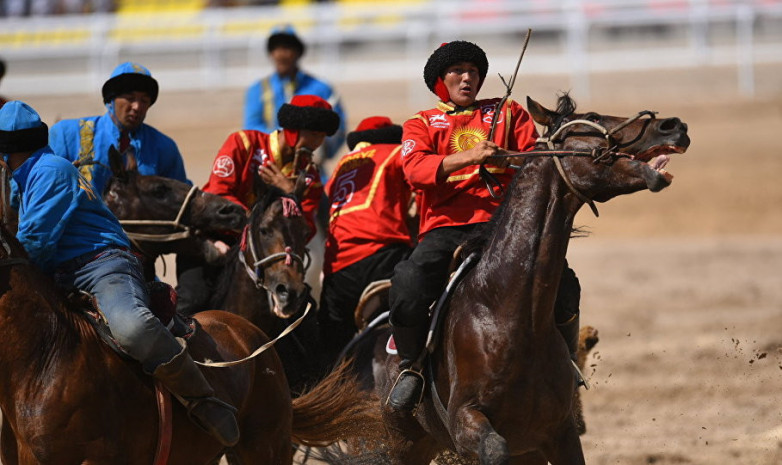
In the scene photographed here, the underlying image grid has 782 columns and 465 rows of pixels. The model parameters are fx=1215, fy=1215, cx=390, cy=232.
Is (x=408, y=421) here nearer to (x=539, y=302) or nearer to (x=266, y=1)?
(x=539, y=302)

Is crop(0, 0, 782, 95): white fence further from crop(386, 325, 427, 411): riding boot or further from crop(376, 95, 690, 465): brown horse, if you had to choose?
crop(376, 95, 690, 465): brown horse

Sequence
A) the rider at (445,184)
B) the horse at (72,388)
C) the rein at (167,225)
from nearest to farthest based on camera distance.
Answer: the horse at (72,388)
the rider at (445,184)
the rein at (167,225)

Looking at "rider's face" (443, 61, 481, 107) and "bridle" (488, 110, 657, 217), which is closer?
"bridle" (488, 110, 657, 217)

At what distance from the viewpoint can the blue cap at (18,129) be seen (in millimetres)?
5156

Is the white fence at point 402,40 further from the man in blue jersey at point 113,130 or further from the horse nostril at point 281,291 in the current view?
the horse nostril at point 281,291

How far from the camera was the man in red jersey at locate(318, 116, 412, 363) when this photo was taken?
7395mm

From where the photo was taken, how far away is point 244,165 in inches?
294

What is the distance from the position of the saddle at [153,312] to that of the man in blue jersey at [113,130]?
153 centimetres

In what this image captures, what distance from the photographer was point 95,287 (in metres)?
5.27

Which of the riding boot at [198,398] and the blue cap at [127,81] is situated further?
the blue cap at [127,81]

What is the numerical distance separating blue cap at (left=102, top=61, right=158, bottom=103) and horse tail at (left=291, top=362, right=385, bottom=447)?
2000 mm

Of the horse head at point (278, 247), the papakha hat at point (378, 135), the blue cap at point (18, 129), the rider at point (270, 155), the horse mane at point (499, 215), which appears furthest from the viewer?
the papakha hat at point (378, 135)

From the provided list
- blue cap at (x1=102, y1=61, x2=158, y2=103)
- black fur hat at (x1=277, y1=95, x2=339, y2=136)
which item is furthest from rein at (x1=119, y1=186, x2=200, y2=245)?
black fur hat at (x1=277, y1=95, x2=339, y2=136)

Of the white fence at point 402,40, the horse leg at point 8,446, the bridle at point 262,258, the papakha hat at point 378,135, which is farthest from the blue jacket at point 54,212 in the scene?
the white fence at point 402,40
